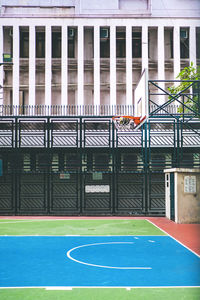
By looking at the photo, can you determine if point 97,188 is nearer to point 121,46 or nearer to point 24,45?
point 121,46

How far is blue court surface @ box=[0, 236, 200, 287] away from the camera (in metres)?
5.64

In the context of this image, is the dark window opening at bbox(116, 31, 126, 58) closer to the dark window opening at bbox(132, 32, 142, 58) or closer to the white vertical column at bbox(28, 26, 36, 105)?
the dark window opening at bbox(132, 32, 142, 58)

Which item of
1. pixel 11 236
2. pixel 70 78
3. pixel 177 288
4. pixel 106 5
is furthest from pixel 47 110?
pixel 177 288

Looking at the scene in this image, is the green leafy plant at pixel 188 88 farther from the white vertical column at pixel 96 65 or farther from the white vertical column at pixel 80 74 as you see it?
the white vertical column at pixel 80 74

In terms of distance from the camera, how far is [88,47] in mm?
24969

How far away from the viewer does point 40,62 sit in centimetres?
2456

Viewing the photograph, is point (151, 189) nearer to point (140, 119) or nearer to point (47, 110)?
point (140, 119)

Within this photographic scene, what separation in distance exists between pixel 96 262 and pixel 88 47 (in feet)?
65.7

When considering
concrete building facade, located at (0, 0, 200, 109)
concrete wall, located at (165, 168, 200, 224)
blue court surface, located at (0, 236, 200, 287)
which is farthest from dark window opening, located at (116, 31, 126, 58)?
blue court surface, located at (0, 236, 200, 287)

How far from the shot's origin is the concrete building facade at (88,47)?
23953mm

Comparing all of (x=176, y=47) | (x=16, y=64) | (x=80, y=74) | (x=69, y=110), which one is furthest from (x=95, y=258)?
(x=176, y=47)

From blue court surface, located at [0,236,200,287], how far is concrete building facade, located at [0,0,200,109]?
636 inches

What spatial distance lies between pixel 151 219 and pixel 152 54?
47.8ft

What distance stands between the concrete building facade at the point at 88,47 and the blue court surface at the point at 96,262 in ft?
53.0
